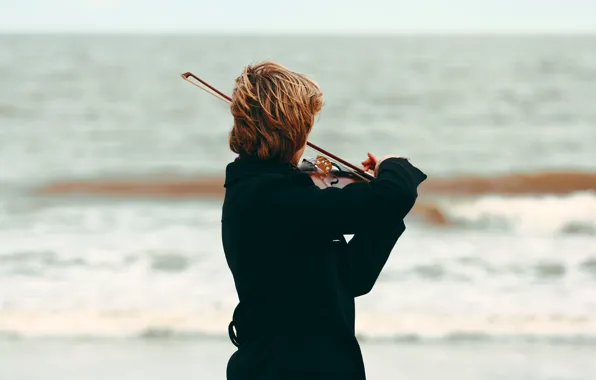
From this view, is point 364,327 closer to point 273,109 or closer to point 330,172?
point 330,172

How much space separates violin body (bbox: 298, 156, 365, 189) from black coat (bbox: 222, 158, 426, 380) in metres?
0.13

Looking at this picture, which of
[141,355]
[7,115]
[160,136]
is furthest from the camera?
[7,115]

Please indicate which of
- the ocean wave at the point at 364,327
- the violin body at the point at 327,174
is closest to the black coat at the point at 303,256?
the violin body at the point at 327,174

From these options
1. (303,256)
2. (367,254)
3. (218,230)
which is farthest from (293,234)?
(218,230)

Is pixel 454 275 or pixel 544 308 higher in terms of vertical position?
pixel 454 275

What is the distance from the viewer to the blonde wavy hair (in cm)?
142

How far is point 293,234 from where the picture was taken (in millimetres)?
1444

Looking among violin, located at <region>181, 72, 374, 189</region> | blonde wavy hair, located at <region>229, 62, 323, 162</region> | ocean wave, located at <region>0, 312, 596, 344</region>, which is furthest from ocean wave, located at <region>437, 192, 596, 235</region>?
blonde wavy hair, located at <region>229, 62, 323, 162</region>

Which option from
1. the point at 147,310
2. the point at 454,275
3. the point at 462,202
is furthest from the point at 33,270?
the point at 462,202

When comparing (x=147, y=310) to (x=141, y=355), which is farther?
(x=147, y=310)

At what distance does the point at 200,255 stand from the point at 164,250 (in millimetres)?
445

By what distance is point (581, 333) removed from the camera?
15.0ft

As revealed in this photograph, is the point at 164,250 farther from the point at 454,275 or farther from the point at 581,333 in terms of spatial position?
the point at 581,333

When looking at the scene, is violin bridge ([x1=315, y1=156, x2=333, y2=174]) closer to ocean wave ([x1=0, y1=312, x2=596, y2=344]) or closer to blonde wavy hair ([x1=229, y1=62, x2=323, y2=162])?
blonde wavy hair ([x1=229, y1=62, x2=323, y2=162])
